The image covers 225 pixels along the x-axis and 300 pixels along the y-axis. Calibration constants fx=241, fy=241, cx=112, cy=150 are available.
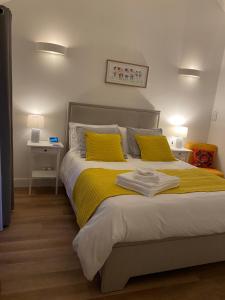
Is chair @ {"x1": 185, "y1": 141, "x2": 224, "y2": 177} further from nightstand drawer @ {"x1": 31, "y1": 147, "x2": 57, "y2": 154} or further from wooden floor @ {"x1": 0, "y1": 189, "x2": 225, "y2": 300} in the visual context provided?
nightstand drawer @ {"x1": 31, "y1": 147, "x2": 57, "y2": 154}

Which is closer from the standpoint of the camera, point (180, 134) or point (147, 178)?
point (147, 178)

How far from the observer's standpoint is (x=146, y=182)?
1968 millimetres

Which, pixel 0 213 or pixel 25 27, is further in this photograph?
pixel 25 27

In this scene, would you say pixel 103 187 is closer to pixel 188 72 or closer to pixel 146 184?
pixel 146 184

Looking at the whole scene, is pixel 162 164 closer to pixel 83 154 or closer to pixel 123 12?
pixel 83 154

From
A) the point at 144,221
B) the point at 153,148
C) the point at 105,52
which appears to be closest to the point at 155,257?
the point at 144,221

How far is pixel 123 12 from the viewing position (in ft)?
11.1

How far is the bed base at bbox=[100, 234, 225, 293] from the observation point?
1.71 metres

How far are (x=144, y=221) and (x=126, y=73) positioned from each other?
252 cm

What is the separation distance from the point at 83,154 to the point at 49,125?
839 millimetres

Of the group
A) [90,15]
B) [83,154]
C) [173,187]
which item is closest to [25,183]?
[83,154]

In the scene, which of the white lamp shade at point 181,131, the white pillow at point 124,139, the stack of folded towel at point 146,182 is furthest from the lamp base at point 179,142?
the stack of folded towel at point 146,182

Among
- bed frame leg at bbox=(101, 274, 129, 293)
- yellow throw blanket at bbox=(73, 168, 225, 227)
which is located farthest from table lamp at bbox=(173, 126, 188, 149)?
bed frame leg at bbox=(101, 274, 129, 293)

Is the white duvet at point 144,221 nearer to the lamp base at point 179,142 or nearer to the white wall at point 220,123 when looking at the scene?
the lamp base at point 179,142
